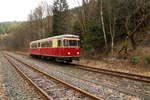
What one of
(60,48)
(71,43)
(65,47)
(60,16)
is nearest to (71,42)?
(71,43)

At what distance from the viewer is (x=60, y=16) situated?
33.4 m

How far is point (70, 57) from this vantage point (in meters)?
14.7

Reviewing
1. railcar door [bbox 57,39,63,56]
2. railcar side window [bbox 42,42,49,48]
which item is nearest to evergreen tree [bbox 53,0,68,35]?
railcar side window [bbox 42,42,49,48]

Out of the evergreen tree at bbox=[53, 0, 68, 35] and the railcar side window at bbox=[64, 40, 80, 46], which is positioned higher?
the evergreen tree at bbox=[53, 0, 68, 35]

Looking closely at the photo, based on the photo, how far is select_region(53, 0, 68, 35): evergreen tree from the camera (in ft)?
103

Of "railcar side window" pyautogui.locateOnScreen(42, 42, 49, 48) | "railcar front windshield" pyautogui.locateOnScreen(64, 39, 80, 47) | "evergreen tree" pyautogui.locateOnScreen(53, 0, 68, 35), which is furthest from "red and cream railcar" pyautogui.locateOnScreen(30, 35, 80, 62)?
"evergreen tree" pyautogui.locateOnScreen(53, 0, 68, 35)

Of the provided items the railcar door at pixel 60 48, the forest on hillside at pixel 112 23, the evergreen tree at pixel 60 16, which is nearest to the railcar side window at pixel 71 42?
the railcar door at pixel 60 48

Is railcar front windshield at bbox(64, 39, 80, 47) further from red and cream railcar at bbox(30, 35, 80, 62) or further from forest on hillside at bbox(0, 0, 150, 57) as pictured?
forest on hillside at bbox(0, 0, 150, 57)

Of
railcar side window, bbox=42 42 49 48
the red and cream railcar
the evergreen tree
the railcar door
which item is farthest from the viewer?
the evergreen tree

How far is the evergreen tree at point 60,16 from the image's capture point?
103 ft

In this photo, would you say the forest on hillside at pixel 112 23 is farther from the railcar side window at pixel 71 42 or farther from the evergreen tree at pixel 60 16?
the evergreen tree at pixel 60 16

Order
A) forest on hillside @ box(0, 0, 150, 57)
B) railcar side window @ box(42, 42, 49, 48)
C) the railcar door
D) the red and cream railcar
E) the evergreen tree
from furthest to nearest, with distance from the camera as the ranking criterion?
→ the evergreen tree, railcar side window @ box(42, 42, 49, 48), forest on hillside @ box(0, 0, 150, 57), the railcar door, the red and cream railcar

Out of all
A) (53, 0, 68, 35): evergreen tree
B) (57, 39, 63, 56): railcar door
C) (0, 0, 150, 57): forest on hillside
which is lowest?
(57, 39, 63, 56): railcar door

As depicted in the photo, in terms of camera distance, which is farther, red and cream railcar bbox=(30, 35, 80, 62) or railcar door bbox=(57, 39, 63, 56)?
railcar door bbox=(57, 39, 63, 56)
